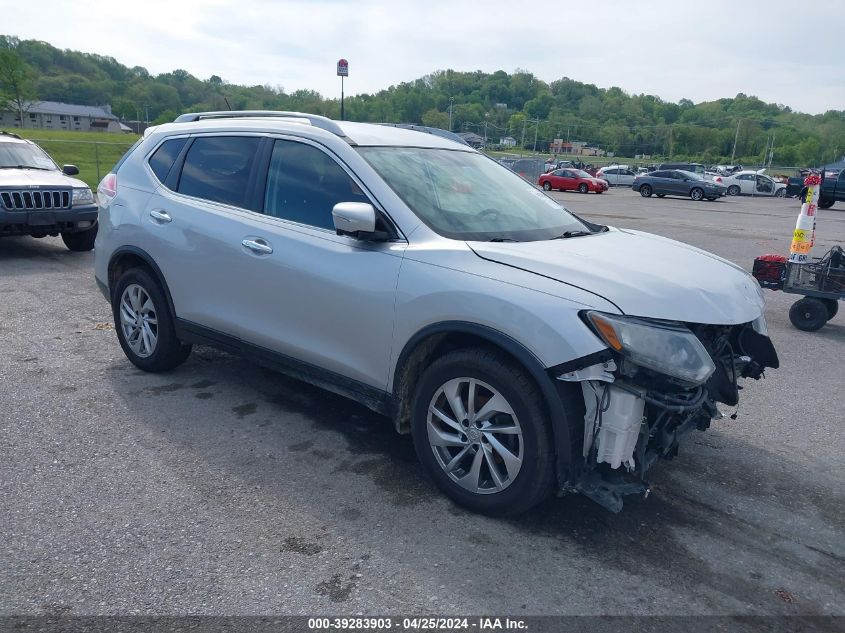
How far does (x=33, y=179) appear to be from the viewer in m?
10.1

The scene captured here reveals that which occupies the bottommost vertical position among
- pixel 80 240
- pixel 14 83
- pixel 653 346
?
pixel 80 240

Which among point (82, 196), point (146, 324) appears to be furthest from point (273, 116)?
point (82, 196)

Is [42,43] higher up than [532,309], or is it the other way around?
[42,43]

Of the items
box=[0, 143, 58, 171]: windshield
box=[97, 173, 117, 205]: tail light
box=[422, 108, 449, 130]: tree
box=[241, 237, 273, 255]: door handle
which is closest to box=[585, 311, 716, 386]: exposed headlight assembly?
box=[241, 237, 273, 255]: door handle

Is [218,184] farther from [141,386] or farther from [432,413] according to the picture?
[432,413]

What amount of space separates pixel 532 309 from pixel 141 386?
3.23 metres

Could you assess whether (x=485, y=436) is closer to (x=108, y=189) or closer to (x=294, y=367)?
(x=294, y=367)

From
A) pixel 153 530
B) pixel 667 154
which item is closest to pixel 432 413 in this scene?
pixel 153 530

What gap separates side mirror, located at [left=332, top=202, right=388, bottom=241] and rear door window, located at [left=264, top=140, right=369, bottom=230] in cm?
24

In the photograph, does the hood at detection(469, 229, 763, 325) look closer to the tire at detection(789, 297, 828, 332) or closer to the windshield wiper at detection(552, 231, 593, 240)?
the windshield wiper at detection(552, 231, 593, 240)

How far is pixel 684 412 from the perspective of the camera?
10.4 ft

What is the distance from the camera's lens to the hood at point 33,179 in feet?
32.0

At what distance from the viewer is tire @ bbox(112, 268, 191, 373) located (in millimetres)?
5078

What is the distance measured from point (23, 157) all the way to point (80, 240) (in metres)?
1.64
